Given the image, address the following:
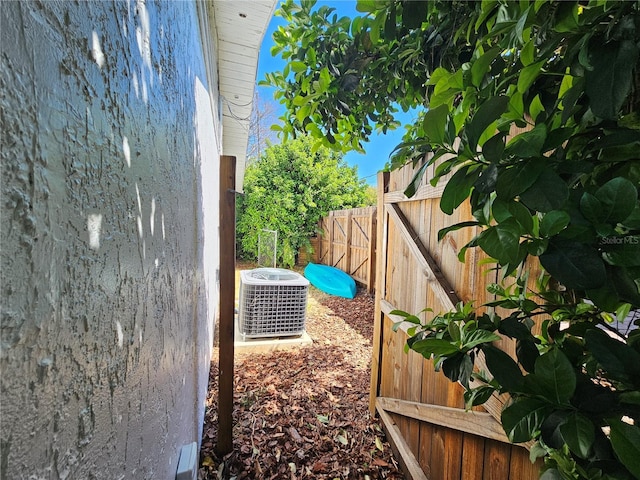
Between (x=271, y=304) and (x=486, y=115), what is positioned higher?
(x=486, y=115)

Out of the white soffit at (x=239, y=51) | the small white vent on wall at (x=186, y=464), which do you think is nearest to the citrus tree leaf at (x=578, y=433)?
the small white vent on wall at (x=186, y=464)

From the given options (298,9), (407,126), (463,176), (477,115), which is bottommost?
(463,176)

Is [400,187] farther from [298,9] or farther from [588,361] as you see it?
[588,361]

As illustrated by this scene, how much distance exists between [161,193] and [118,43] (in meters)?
0.48

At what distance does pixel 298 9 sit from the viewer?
176 cm

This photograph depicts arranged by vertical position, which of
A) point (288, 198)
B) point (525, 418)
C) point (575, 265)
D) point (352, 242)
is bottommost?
point (525, 418)

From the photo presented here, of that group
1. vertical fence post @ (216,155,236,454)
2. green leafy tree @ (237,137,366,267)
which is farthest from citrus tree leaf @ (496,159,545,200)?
green leafy tree @ (237,137,366,267)

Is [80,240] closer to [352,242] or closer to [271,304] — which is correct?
[271,304]

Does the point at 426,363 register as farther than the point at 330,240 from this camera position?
No

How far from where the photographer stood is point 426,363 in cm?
192

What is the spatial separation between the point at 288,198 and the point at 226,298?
28.3ft

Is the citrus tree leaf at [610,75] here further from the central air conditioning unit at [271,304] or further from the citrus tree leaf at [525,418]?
the central air conditioning unit at [271,304]

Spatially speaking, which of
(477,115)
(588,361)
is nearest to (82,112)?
(477,115)

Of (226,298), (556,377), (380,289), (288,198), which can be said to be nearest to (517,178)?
(556,377)
